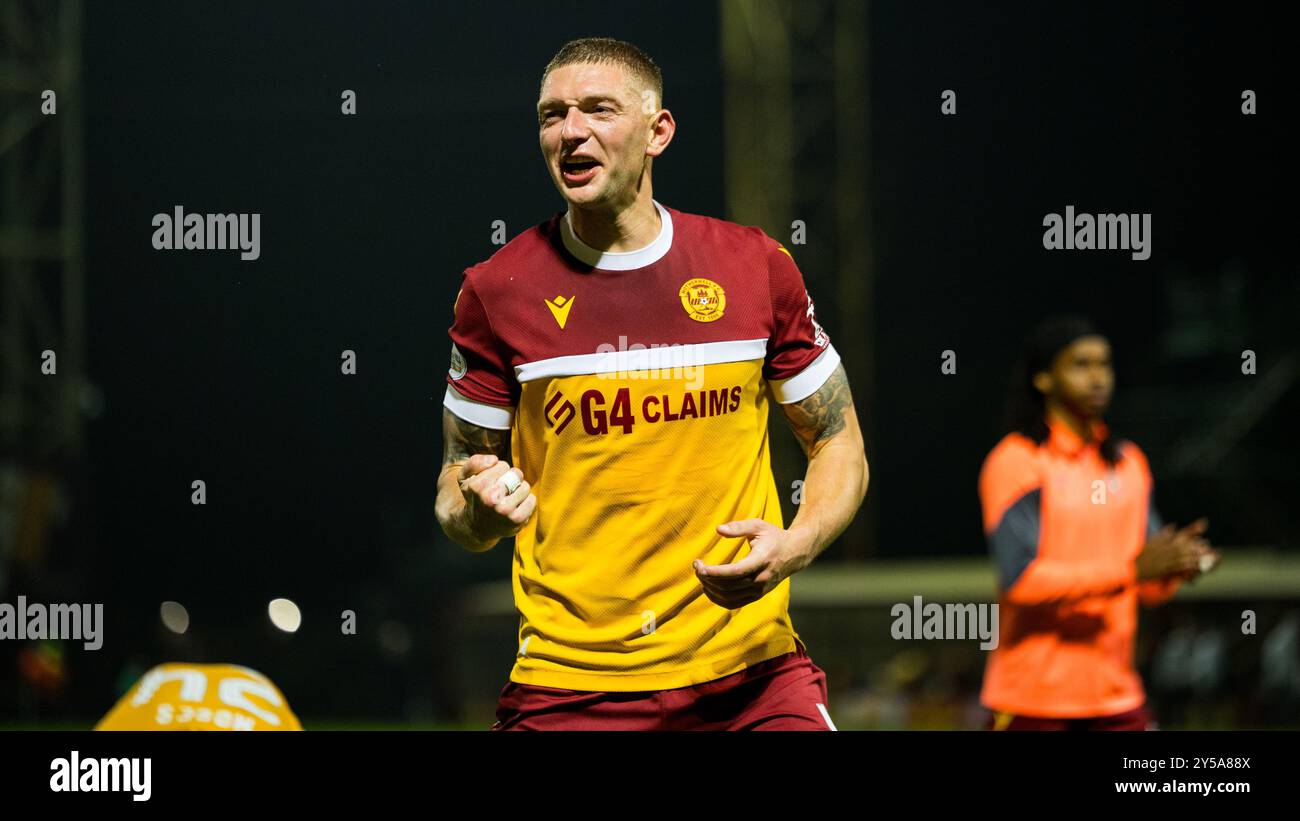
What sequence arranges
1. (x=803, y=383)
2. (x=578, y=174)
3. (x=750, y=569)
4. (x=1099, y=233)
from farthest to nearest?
1. (x=1099, y=233)
2. (x=803, y=383)
3. (x=578, y=174)
4. (x=750, y=569)

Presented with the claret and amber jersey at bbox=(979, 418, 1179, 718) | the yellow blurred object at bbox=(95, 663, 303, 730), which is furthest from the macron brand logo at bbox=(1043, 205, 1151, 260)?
the yellow blurred object at bbox=(95, 663, 303, 730)

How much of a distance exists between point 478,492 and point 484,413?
0.50 meters

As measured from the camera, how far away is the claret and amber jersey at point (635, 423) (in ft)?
10.6

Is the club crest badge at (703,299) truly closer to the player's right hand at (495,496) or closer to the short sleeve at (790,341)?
the short sleeve at (790,341)

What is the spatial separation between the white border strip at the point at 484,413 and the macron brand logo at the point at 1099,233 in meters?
7.93

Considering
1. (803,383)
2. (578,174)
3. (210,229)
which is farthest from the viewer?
(210,229)

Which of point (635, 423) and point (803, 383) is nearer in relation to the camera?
point (635, 423)

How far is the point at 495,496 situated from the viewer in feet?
9.41

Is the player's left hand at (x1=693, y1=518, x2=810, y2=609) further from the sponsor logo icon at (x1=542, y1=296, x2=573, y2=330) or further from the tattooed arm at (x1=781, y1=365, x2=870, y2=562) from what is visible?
the sponsor logo icon at (x1=542, y1=296, x2=573, y2=330)

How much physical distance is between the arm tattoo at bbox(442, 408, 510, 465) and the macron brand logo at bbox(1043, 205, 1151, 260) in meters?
7.93

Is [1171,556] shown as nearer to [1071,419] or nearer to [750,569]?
[1071,419]
